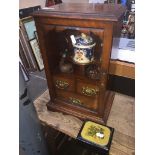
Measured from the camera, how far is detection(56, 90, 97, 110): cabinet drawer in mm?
875

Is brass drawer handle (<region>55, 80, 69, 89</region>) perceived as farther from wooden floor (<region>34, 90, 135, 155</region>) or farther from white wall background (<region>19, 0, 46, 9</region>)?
white wall background (<region>19, 0, 46, 9</region>)

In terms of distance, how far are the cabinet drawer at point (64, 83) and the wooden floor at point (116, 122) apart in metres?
0.17

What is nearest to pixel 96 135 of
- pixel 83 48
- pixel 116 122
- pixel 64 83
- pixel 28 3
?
pixel 116 122

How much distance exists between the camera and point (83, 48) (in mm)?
752

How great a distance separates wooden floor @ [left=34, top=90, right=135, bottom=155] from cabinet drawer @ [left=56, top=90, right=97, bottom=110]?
0.09 m

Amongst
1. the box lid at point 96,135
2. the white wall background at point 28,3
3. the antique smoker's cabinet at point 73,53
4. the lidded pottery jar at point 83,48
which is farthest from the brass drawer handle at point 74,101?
the white wall background at point 28,3

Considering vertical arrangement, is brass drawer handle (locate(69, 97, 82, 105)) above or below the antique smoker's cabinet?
below

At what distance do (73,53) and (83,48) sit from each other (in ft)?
0.39

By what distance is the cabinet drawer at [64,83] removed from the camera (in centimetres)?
87

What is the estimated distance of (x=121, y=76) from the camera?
40.1 inches

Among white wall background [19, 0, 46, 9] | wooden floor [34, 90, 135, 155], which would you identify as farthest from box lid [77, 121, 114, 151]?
white wall background [19, 0, 46, 9]

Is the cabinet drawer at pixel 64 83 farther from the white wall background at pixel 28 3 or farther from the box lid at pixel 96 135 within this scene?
the white wall background at pixel 28 3
